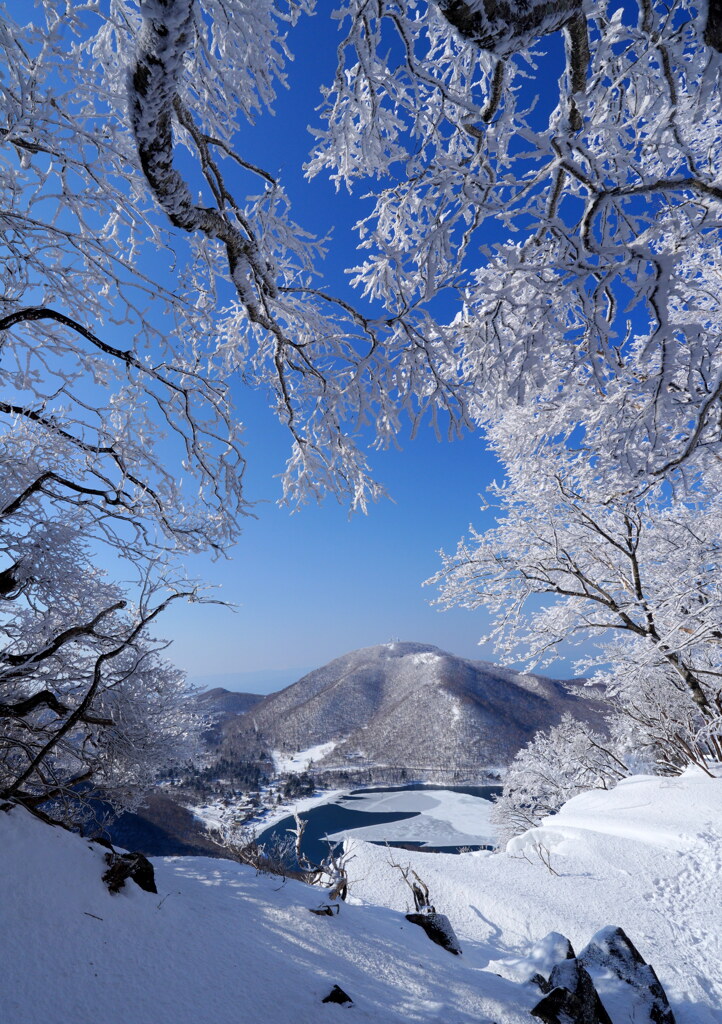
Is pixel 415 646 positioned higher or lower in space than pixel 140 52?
higher

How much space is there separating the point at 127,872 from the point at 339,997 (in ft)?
5.07

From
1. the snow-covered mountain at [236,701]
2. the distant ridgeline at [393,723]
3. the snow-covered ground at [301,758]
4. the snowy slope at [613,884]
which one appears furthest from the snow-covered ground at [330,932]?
the snow-covered mountain at [236,701]

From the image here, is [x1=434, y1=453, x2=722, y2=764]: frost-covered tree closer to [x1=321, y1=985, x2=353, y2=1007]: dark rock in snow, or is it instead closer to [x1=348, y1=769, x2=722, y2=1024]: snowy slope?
[x1=348, y1=769, x2=722, y2=1024]: snowy slope

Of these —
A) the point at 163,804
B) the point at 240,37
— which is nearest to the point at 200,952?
the point at 240,37

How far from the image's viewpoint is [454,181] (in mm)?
1981

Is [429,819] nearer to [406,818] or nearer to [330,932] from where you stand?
[406,818]

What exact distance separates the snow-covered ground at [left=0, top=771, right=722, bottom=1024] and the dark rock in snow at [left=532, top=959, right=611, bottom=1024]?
0.47 feet

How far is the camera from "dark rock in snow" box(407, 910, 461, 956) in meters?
3.75

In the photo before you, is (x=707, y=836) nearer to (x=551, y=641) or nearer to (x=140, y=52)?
(x=551, y=641)

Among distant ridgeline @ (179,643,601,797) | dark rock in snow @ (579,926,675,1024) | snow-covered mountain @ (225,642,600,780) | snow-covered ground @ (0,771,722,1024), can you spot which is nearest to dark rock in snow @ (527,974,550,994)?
snow-covered ground @ (0,771,722,1024)

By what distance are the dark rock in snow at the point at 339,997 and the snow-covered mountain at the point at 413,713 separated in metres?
76.6

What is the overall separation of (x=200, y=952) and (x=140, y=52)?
4145 millimetres

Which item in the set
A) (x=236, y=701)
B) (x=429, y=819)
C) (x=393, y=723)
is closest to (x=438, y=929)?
(x=429, y=819)

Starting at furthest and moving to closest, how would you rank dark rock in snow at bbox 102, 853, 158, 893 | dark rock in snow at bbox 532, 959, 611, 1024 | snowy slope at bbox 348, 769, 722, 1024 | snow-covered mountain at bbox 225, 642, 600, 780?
snow-covered mountain at bbox 225, 642, 600, 780
snowy slope at bbox 348, 769, 722, 1024
dark rock in snow at bbox 102, 853, 158, 893
dark rock in snow at bbox 532, 959, 611, 1024
